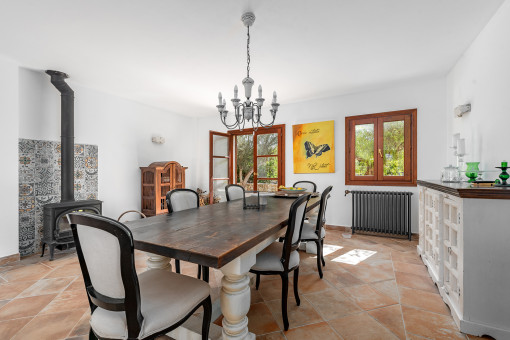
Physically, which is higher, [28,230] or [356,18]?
[356,18]

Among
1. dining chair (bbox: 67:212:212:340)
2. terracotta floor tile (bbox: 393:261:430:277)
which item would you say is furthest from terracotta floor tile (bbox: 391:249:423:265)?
dining chair (bbox: 67:212:212:340)

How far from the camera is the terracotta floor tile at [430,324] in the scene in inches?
63.8

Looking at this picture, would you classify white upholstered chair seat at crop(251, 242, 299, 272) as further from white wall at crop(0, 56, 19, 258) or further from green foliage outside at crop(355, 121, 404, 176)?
white wall at crop(0, 56, 19, 258)

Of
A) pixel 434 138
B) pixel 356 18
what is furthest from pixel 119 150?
pixel 434 138

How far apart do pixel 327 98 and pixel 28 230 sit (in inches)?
209

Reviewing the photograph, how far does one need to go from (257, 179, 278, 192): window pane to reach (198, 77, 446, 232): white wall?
0.36 metres

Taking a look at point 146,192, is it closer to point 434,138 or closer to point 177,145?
point 177,145

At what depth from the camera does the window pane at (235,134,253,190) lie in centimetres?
581

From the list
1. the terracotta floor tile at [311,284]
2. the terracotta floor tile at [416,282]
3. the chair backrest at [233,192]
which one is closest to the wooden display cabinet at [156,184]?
the chair backrest at [233,192]

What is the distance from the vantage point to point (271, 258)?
5.75 ft

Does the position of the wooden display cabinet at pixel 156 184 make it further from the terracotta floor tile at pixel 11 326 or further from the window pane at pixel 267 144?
the terracotta floor tile at pixel 11 326

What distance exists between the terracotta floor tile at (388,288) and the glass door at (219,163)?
12.3 ft

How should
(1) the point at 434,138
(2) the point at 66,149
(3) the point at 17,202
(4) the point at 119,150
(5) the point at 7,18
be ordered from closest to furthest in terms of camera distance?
(5) the point at 7,18 → (3) the point at 17,202 → (2) the point at 66,149 → (1) the point at 434,138 → (4) the point at 119,150

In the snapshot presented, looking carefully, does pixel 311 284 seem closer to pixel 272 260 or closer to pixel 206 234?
pixel 272 260
